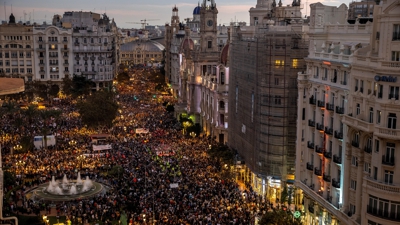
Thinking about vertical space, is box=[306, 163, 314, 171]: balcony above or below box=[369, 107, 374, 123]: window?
below

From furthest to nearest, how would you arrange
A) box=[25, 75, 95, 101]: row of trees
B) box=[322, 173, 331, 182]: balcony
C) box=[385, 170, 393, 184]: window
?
box=[25, 75, 95, 101]: row of trees → box=[322, 173, 331, 182]: balcony → box=[385, 170, 393, 184]: window

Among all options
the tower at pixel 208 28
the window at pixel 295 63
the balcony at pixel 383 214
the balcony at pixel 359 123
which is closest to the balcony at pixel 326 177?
the balcony at pixel 359 123

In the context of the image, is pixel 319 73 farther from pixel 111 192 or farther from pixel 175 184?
pixel 111 192

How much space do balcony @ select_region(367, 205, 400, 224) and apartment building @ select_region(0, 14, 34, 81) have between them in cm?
10621

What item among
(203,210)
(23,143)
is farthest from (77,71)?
(203,210)

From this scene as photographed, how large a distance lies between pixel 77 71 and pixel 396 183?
10891 centimetres

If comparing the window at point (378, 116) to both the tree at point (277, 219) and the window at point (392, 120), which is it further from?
the tree at point (277, 219)

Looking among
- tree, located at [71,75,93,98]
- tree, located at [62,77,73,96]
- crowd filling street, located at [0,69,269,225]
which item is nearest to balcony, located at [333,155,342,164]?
crowd filling street, located at [0,69,269,225]

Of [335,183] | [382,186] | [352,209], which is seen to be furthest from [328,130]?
[382,186]

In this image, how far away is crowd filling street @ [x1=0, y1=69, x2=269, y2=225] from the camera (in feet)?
140

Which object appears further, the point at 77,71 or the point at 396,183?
the point at 77,71

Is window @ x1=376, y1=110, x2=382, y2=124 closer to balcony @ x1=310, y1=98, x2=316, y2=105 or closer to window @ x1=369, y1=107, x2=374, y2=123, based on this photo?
window @ x1=369, y1=107, x2=374, y2=123

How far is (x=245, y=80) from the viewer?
5784 cm

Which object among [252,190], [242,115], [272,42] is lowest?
A: [252,190]
